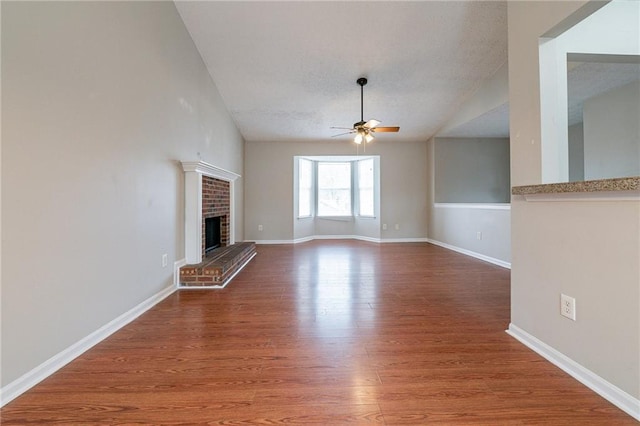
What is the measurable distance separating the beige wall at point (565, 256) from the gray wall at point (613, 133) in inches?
118

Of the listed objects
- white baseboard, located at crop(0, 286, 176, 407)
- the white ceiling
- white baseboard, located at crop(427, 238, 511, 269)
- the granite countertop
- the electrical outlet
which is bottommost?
white baseboard, located at crop(0, 286, 176, 407)

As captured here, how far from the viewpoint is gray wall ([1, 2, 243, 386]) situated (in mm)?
1213

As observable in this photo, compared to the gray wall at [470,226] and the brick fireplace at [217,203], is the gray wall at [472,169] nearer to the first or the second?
the gray wall at [470,226]

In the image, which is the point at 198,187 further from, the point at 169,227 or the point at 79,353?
the point at 79,353

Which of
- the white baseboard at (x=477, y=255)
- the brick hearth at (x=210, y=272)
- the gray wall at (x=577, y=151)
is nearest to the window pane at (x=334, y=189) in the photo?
the white baseboard at (x=477, y=255)

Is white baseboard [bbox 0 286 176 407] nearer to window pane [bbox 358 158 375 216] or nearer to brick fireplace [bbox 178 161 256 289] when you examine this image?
brick fireplace [bbox 178 161 256 289]

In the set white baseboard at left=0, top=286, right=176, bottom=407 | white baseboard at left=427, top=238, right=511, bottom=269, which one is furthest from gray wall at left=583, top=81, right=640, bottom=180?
white baseboard at left=0, top=286, right=176, bottom=407

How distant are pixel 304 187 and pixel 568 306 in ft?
18.9

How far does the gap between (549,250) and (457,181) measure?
4717 millimetres

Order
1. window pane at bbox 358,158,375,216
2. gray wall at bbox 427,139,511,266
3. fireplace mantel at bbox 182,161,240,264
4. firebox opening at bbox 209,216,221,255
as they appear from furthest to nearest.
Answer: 1. window pane at bbox 358,158,375,216
2. gray wall at bbox 427,139,511,266
3. firebox opening at bbox 209,216,221,255
4. fireplace mantel at bbox 182,161,240,264

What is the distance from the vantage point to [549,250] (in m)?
1.50

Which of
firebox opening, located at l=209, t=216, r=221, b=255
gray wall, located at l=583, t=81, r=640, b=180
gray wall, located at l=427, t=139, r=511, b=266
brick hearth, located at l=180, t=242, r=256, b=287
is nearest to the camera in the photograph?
brick hearth, located at l=180, t=242, r=256, b=287

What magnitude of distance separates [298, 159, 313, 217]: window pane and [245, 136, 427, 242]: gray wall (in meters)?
0.40

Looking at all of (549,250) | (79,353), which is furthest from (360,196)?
(79,353)
